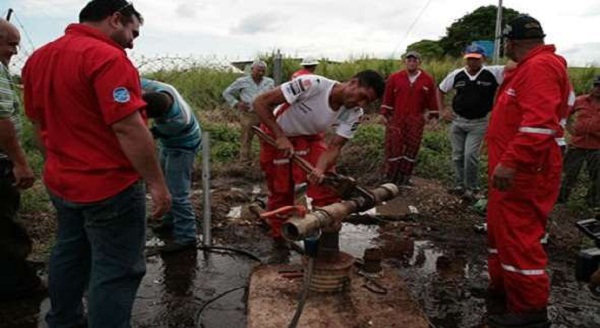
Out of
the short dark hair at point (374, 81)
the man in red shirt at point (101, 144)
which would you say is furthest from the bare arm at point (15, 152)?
the short dark hair at point (374, 81)

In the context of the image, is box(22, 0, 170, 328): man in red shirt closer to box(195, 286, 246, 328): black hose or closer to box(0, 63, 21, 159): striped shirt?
box(0, 63, 21, 159): striped shirt

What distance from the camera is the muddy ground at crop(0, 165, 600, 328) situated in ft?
12.2

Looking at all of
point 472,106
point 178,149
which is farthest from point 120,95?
point 472,106

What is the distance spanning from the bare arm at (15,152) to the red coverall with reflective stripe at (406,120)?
205 inches

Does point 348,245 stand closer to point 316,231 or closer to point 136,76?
point 316,231

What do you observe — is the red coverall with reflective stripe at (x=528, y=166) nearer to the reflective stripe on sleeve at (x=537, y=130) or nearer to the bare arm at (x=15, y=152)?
the reflective stripe on sleeve at (x=537, y=130)

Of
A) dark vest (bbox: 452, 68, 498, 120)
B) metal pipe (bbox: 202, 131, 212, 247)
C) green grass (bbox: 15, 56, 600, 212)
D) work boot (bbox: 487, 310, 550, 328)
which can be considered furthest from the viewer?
green grass (bbox: 15, 56, 600, 212)

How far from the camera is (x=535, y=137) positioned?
3.22 metres

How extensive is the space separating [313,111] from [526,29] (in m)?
1.71

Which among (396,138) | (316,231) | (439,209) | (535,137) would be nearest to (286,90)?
(316,231)

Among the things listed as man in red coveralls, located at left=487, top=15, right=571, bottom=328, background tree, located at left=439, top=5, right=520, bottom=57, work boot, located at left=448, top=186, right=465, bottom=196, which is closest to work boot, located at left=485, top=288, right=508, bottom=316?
man in red coveralls, located at left=487, top=15, right=571, bottom=328

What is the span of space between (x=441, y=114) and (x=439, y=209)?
170 centimetres

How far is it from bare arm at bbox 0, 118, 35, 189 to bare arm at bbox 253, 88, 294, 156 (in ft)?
5.78

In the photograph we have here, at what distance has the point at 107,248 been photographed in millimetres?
2656
